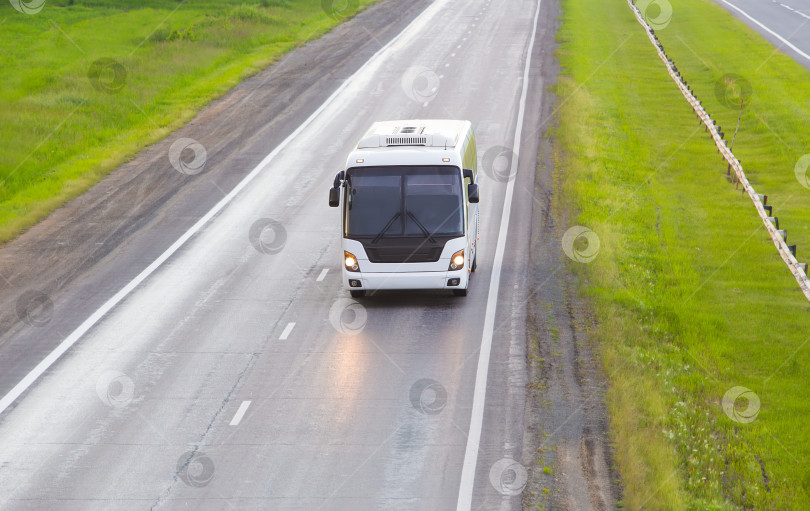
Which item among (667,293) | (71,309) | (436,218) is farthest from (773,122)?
(71,309)

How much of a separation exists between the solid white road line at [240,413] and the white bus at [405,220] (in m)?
4.56

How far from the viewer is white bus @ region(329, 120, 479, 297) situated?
18141 mm

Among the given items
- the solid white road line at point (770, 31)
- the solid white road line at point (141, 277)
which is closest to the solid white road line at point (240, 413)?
the solid white road line at point (141, 277)

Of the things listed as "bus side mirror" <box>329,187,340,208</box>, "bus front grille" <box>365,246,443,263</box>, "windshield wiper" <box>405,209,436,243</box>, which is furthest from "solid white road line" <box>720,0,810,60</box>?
"bus side mirror" <box>329,187,340,208</box>

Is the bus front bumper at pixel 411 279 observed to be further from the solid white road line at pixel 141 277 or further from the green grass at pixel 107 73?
the green grass at pixel 107 73

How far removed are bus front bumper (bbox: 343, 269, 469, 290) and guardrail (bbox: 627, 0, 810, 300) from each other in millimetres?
6219

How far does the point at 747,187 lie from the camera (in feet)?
79.8

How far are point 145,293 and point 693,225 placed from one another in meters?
12.8

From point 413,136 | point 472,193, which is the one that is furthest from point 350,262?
point 413,136

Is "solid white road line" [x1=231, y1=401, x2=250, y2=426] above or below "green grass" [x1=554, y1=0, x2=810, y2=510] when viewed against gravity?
above

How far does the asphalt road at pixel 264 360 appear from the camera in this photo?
12109 mm

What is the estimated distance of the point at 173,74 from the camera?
132 ft

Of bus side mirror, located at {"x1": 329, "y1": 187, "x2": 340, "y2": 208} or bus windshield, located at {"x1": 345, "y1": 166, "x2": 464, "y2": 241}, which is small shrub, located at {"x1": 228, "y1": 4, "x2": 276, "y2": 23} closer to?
bus windshield, located at {"x1": 345, "y1": 166, "x2": 464, "y2": 241}

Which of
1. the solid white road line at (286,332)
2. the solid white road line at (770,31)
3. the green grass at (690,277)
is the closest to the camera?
the green grass at (690,277)
